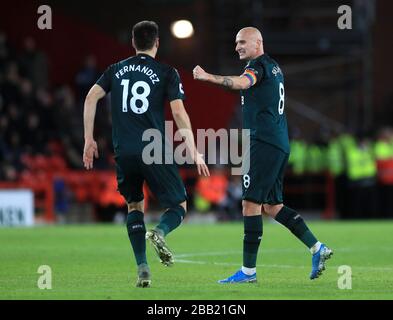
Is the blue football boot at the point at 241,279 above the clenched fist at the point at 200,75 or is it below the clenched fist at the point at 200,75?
below

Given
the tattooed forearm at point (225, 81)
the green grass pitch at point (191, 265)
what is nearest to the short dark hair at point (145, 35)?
the tattooed forearm at point (225, 81)

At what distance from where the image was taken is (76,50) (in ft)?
90.3

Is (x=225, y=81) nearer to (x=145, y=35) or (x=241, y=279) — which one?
(x=145, y=35)

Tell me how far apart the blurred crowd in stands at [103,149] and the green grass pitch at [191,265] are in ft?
16.8

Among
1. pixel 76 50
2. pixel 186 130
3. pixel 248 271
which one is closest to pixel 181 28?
pixel 76 50

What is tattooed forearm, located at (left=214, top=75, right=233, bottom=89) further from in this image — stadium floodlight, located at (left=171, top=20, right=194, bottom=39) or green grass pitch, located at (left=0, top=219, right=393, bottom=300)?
stadium floodlight, located at (left=171, top=20, right=194, bottom=39)

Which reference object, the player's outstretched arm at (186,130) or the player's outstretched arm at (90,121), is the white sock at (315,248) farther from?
the player's outstretched arm at (90,121)

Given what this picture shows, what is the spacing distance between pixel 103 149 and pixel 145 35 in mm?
15915

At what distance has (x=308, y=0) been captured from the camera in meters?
29.4

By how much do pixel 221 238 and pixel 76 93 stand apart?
38.1 feet

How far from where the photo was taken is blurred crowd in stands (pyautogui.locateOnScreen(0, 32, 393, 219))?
23.5 meters

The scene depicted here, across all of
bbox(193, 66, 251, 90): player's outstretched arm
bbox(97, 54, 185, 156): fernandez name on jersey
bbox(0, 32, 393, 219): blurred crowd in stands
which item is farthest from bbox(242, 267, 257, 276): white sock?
bbox(0, 32, 393, 219): blurred crowd in stands

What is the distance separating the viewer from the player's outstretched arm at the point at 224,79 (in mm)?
8422

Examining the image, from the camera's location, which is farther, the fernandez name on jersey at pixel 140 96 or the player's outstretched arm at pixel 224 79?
the fernandez name on jersey at pixel 140 96
